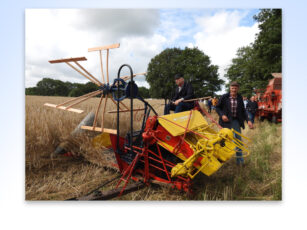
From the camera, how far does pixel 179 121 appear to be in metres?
2.51

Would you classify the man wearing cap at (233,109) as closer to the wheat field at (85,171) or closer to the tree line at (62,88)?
the wheat field at (85,171)

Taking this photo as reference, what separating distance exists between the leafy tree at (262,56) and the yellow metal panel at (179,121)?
145 centimetres

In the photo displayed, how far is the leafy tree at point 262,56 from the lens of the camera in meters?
2.90

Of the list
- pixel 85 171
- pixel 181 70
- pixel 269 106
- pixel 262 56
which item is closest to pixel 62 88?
pixel 85 171

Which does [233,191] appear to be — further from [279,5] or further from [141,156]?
[279,5]

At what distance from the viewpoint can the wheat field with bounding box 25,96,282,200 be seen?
271 centimetres

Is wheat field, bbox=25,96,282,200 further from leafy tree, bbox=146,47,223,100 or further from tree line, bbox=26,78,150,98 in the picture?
leafy tree, bbox=146,47,223,100

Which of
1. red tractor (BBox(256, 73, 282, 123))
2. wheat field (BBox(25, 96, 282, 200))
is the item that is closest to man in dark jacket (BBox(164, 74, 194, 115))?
wheat field (BBox(25, 96, 282, 200))

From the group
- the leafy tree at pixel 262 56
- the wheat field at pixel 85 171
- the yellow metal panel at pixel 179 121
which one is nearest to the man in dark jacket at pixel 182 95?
the yellow metal panel at pixel 179 121

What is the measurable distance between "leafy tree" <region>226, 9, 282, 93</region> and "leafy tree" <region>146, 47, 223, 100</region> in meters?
0.50

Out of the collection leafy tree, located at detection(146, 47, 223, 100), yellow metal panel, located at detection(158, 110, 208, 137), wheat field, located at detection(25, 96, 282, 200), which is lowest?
wheat field, located at detection(25, 96, 282, 200)

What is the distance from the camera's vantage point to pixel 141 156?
2621 mm
